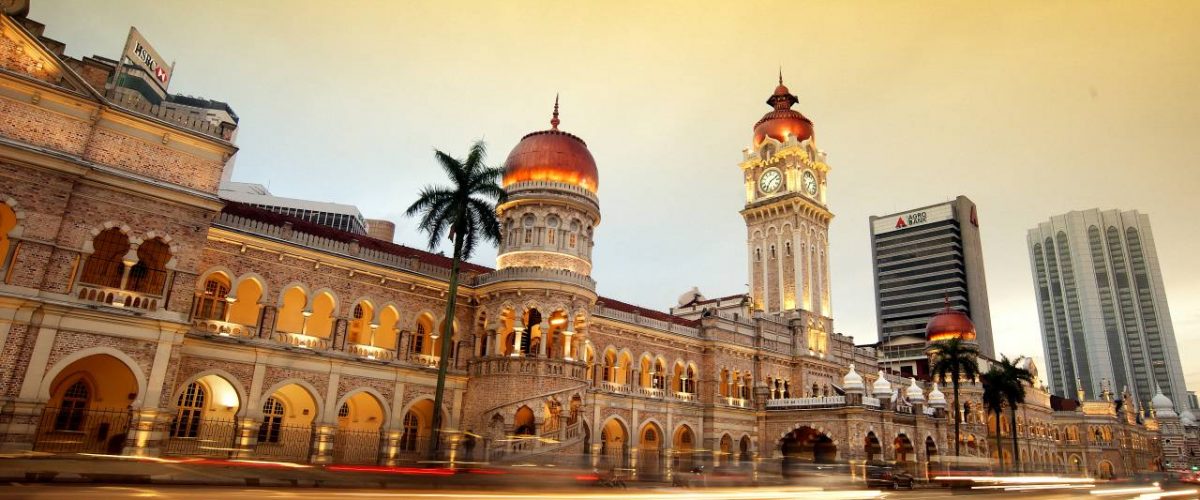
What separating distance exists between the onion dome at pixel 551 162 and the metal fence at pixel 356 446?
1245 centimetres

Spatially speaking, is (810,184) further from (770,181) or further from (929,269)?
(929,269)

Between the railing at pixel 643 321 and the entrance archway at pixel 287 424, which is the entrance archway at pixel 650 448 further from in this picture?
the entrance archway at pixel 287 424

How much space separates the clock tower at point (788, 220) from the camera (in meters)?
49.3

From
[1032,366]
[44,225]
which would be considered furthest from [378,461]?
[1032,366]

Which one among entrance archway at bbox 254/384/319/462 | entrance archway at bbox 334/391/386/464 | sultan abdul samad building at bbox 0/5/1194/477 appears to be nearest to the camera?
sultan abdul samad building at bbox 0/5/1194/477

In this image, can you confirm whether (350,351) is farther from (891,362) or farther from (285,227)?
(891,362)

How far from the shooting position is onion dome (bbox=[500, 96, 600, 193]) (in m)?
31.8

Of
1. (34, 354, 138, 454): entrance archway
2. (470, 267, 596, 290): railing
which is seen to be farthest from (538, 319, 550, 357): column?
(34, 354, 138, 454): entrance archway

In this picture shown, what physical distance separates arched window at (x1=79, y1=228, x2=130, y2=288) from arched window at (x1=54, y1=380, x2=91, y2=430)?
11.8 feet

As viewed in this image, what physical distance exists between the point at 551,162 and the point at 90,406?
19.1 meters

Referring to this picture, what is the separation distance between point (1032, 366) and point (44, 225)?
84.5 m

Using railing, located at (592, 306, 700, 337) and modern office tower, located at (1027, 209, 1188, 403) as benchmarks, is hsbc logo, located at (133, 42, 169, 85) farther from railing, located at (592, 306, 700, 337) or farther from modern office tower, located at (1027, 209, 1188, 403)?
modern office tower, located at (1027, 209, 1188, 403)

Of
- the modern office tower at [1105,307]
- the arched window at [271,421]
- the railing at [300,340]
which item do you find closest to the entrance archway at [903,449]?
the railing at [300,340]

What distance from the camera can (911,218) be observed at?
137 m
